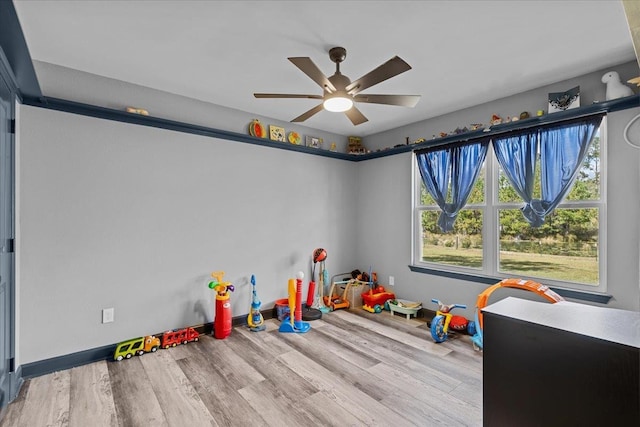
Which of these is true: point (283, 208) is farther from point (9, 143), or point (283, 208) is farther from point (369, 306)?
point (9, 143)

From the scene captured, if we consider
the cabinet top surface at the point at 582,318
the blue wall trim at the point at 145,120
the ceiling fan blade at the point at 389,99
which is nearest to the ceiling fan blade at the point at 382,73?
the ceiling fan blade at the point at 389,99

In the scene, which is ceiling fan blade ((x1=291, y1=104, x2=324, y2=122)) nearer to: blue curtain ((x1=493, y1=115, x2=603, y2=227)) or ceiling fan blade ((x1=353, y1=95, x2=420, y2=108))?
ceiling fan blade ((x1=353, y1=95, x2=420, y2=108))

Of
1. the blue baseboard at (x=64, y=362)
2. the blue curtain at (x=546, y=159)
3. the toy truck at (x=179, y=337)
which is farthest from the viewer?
the toy truck at (x=179, y=337)

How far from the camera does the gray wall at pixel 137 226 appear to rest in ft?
8.39

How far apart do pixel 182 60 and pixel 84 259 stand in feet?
6.61

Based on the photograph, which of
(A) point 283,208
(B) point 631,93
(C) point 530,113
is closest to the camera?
(B) point 631,93

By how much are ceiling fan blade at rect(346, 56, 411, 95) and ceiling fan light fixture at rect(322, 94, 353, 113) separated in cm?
8

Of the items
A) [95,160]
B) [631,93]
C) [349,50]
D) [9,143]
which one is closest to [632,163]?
[631,93]

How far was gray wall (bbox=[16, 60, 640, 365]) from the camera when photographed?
8.38ft

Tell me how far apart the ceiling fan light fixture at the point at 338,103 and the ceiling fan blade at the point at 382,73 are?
0.26ft

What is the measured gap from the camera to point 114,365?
2.71m

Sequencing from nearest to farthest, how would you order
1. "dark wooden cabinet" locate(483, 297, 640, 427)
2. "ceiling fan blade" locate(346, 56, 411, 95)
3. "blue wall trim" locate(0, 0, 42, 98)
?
"dark wooden cabinet" locate(483, 297, 640, 427), "blue wall trim" locate(0, 0, 42, 98), "ceiling fan blade" locate(346, 56, 411, 95)

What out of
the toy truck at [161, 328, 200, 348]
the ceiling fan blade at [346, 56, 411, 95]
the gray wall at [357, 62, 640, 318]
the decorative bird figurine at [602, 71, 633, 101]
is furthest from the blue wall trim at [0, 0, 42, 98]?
the decorative bird figurine at [602, 71, 633, 101]

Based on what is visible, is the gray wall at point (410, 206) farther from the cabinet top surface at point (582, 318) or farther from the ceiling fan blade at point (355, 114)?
the cabinet top surface at point (582, 318)
